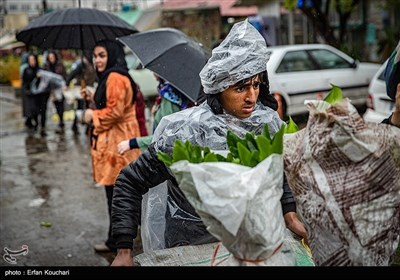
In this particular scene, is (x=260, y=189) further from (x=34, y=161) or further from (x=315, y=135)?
(x=34, y=161)

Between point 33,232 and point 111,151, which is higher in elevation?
point 111,151

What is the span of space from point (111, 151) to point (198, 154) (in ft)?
11.5

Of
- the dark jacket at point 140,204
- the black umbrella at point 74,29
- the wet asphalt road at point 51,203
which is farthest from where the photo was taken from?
the black umbrella at point 74,29

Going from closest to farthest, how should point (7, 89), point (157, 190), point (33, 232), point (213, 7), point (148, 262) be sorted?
1. point (148, 262)
2. point (157, 190)
3. point (33, 232)
4. point (213, 7)
5. point (7, 89)

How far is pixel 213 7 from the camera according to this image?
66.6ft

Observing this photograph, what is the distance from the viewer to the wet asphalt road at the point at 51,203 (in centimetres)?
557

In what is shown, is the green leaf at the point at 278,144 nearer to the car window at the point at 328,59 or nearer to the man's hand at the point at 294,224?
the man's hand at the point at 294,224

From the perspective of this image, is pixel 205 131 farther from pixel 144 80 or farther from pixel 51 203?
pixel 144 80

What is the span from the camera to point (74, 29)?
20.5ft

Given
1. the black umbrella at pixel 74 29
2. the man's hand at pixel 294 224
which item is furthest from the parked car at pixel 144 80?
the man's hand at pixel 294 224

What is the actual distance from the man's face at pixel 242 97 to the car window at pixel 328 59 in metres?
9.75

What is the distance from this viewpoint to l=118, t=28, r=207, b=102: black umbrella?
4.43m

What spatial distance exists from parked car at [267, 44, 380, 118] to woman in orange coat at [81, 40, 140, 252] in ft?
20.9
